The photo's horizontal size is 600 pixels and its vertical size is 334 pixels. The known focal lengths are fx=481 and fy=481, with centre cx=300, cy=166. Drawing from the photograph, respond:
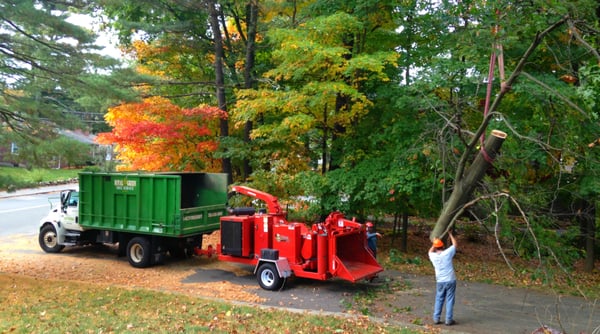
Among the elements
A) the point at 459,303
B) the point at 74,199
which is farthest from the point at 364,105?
the point at 74,199

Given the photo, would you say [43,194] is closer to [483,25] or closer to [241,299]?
[241,299]

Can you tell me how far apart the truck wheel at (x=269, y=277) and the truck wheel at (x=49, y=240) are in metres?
7.37

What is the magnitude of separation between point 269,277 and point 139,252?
4.31 meters

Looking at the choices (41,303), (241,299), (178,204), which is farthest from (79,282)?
Result: (241,299)

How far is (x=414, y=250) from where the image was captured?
15727 millimetres

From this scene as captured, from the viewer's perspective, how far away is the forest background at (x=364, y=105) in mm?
8094

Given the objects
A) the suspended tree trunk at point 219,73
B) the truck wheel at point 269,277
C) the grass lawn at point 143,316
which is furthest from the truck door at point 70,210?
the truck wheel at point 269,277

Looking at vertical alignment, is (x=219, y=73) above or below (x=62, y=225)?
above

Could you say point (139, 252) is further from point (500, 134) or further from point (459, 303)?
point (500, 134)

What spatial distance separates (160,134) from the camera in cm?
1469

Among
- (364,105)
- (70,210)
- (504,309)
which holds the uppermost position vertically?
(364,105)

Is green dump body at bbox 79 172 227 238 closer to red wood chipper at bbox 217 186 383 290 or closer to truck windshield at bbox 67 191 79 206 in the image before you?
truck windshield at bbox 67 191 79 206

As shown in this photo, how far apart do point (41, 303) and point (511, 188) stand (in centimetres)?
882

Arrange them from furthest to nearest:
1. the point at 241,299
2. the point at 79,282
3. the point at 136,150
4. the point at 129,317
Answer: the point at 136,150, the point at 79,282, the point at 241,299, the point at 129,317
